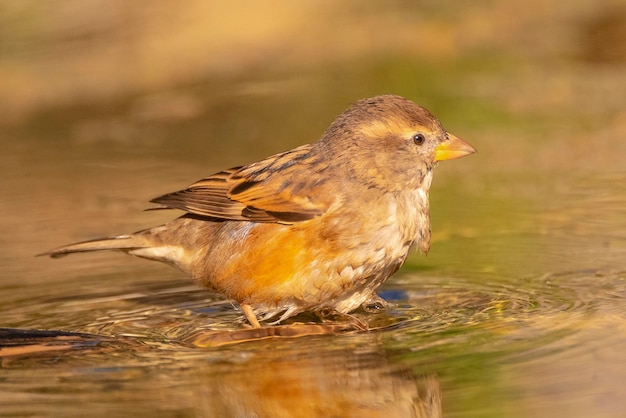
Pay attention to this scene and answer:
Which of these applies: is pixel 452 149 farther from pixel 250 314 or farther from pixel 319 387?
pixel 319 387

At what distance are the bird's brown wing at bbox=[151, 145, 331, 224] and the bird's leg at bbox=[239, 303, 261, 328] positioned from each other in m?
0.49

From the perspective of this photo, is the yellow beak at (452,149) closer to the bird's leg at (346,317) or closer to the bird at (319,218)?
the bird at (319,218)

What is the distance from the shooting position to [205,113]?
41.0 ft

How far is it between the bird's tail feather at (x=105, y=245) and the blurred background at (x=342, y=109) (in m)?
0.23

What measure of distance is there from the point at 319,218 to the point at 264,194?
483mm

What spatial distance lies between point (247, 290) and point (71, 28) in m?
8.39

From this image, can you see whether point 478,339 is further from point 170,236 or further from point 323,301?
point 170,236

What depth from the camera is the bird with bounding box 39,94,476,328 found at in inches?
264

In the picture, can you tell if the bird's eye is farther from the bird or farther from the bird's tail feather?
the bird's tail feather

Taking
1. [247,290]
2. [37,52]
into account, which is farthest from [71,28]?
[247,290]

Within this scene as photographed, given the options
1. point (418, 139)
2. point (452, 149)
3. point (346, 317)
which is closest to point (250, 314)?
point (346, 317)

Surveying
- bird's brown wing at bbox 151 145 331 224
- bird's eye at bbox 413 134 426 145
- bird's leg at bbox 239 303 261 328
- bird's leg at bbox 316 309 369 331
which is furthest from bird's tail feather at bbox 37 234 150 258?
bird's eye at bbox 413 134 426 145

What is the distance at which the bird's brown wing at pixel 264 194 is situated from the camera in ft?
22.7

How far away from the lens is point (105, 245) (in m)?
7.52
